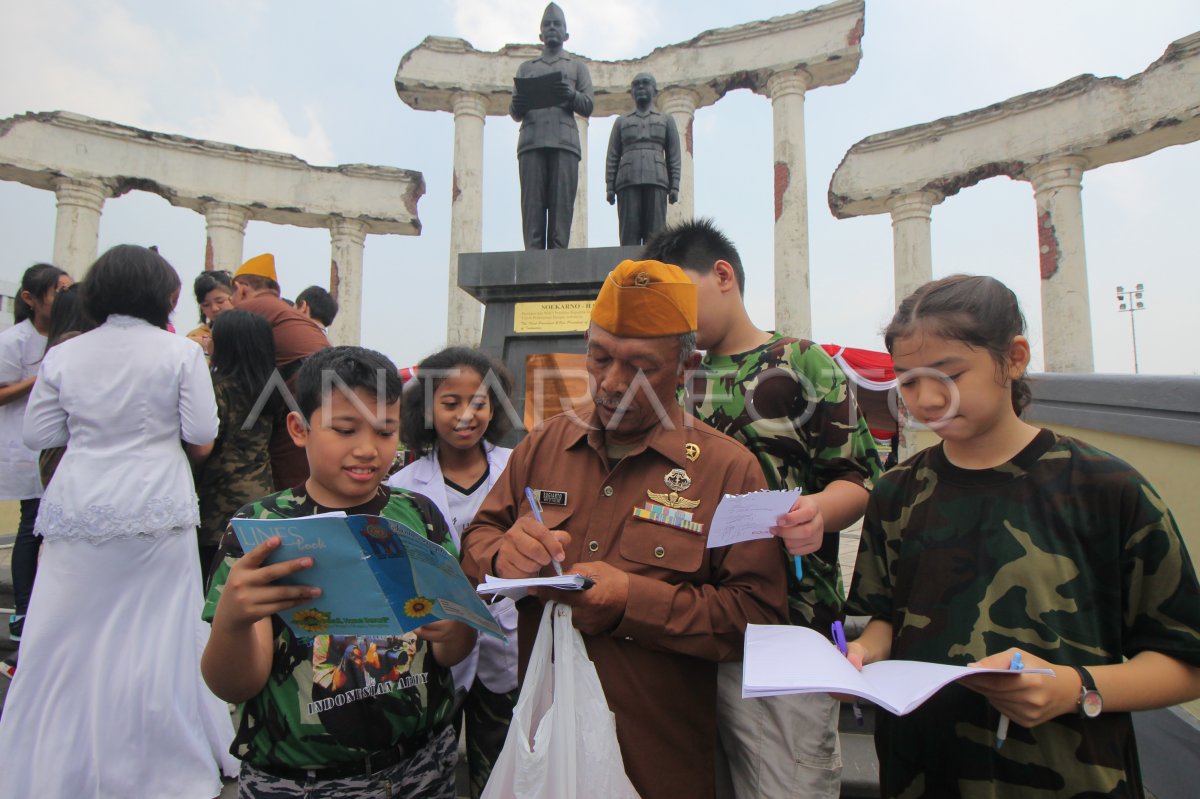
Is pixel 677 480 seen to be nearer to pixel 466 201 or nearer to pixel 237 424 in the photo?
pixel 237 424

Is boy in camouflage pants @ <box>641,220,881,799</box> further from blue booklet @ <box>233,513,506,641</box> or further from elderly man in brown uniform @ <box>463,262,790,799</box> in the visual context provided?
blue booklet @ <box>233,513,506,641</box>

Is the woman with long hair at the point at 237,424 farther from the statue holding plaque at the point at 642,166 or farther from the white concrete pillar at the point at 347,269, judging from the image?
the white concrete pillar at the point at 347,269

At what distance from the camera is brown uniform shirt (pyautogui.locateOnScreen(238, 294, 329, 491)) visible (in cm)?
331

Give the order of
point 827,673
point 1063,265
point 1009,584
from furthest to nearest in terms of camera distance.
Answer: point 1063,265 → point 1009,584 → point 827,673

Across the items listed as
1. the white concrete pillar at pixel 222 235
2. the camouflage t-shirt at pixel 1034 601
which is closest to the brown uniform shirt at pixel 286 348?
the camouflage t-shirt at pixel 1034 601

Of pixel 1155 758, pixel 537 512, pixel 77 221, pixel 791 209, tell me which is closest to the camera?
pixel 537 512

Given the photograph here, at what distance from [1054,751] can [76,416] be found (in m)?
3.02

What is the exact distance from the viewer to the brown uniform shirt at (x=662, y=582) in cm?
145

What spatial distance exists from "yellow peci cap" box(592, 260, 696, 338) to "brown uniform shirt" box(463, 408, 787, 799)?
22cm

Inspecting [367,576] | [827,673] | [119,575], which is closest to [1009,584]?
[827,673]

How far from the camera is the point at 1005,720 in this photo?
4.12 ft

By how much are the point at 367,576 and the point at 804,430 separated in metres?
1.24

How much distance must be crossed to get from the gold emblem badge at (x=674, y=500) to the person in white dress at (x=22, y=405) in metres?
3.29

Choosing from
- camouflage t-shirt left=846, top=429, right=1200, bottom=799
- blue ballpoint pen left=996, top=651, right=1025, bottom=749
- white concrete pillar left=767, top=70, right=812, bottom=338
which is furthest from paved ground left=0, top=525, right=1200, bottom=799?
white concrete pillar left=767, top=70, right=812, bottom=338
